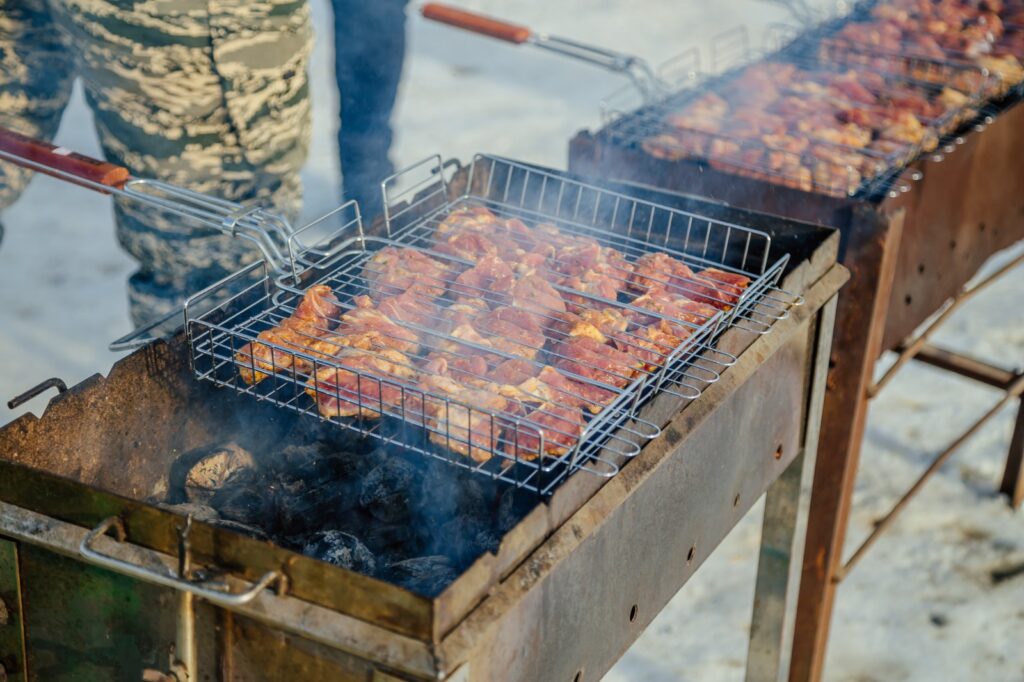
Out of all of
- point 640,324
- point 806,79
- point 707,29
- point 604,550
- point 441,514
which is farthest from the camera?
point 707,29

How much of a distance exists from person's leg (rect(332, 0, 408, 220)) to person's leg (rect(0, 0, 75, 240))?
1.51m

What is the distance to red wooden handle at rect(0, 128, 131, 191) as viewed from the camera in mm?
2484

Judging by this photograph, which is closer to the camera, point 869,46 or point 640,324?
point 640,324

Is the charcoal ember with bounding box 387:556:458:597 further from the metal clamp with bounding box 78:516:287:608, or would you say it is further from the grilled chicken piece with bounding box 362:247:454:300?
the grilled chicken piece with bounding box 362:247:454:300

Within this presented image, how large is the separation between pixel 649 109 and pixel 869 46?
1.10 m

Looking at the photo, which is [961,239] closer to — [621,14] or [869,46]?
[869,46]

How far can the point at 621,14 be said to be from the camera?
9.32 m

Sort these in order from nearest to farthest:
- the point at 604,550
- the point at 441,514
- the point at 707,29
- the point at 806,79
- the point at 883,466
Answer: the point at 604,550 → the point at 441,514 → the point at 806,79 → the point at 883,466 → the point at 707,29

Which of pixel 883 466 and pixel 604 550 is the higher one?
pixel 604 550

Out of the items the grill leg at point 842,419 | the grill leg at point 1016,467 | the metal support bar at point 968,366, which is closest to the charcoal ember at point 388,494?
the grill leg at point 842,419

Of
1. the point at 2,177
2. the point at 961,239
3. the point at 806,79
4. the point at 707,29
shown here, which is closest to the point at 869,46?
the point at 806,79

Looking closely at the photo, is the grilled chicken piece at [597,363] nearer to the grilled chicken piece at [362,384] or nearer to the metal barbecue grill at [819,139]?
the grilled chicken piece at [362,384]

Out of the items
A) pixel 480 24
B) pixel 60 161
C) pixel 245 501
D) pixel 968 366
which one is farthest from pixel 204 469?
pixel 968 366

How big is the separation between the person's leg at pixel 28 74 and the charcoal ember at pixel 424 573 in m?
2.42
